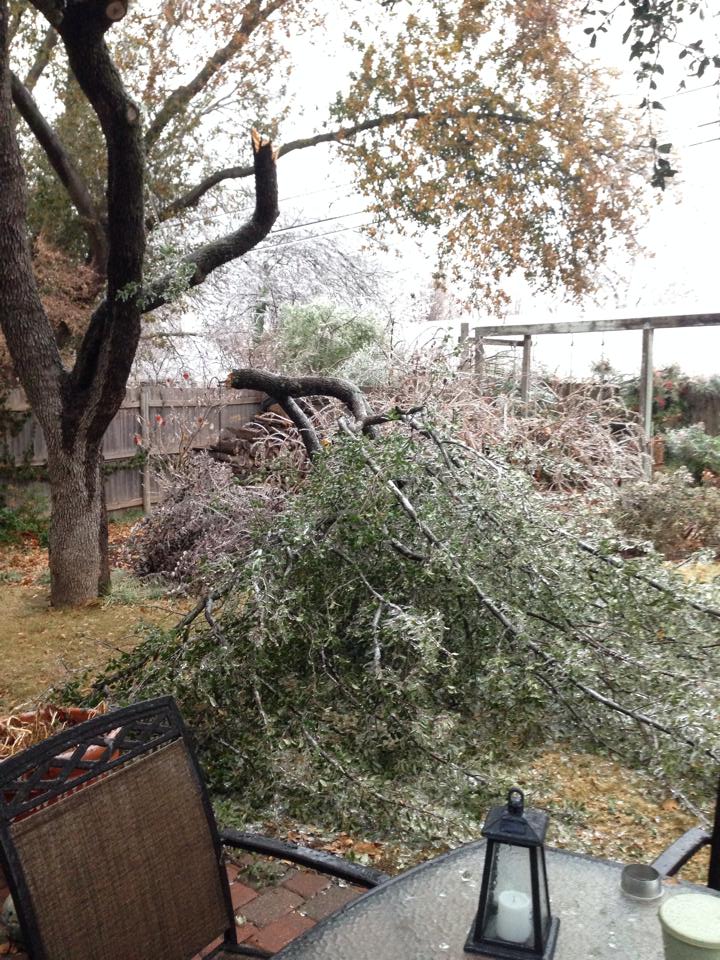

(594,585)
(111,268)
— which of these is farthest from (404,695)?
(111,268)

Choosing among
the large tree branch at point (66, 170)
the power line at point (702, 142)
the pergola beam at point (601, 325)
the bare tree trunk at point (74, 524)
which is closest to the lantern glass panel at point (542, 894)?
the bare tree trunk at point (74, 524)

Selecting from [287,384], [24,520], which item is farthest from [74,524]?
[24,520]

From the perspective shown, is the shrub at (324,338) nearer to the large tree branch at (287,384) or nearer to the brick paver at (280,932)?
the large tree branch at (287,384)

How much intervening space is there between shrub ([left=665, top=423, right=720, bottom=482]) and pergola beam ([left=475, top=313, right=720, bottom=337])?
1.38m

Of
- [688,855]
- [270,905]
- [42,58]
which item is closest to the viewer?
[688,855]

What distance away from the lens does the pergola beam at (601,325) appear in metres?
8.05

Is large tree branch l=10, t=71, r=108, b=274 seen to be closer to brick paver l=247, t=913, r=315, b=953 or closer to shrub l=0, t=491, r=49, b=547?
shrub l=0, t=491, r=49, b=547

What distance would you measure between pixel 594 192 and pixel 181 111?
430 cm

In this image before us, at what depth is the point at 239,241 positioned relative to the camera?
5062mm

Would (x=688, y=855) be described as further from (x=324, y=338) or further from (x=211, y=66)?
(x=324, y=338)

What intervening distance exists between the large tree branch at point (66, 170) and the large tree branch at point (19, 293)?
5.07 ft

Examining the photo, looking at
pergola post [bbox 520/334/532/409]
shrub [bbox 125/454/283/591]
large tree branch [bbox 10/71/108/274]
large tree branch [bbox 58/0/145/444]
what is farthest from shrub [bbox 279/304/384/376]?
large tree branch [bbox 58/0/145/444]

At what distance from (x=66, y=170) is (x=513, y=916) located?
785 centimetres

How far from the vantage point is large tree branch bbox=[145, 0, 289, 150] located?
7.89 m
